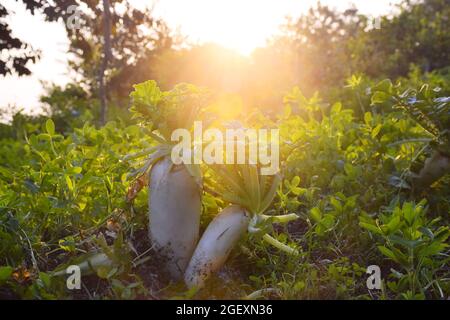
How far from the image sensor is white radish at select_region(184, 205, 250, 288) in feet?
6.30

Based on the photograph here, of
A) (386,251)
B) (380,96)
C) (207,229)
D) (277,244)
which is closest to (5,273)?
(207,229)

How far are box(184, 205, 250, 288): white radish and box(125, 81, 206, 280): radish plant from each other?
0.06 m

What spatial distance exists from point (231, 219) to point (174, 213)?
0.19 m

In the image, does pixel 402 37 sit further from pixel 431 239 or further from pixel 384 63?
A: pixel 431 239

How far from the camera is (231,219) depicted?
1.94m

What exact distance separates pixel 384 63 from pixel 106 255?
7.52 metres

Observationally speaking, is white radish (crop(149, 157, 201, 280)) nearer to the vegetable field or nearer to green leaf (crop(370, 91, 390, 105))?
the vegetable field

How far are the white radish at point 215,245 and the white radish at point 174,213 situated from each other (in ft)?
0.16

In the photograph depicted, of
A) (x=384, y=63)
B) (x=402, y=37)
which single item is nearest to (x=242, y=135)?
(x=384, y=63)

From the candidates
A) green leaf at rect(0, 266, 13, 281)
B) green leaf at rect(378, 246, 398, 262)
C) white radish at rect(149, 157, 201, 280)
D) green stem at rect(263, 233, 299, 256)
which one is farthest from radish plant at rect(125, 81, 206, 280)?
green leaf at rect(378, 246, 398, 262)

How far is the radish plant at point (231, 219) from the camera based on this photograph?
192 centimetres

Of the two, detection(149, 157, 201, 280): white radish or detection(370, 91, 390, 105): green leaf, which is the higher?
detection(370, 91, 390, 105): green leaf
